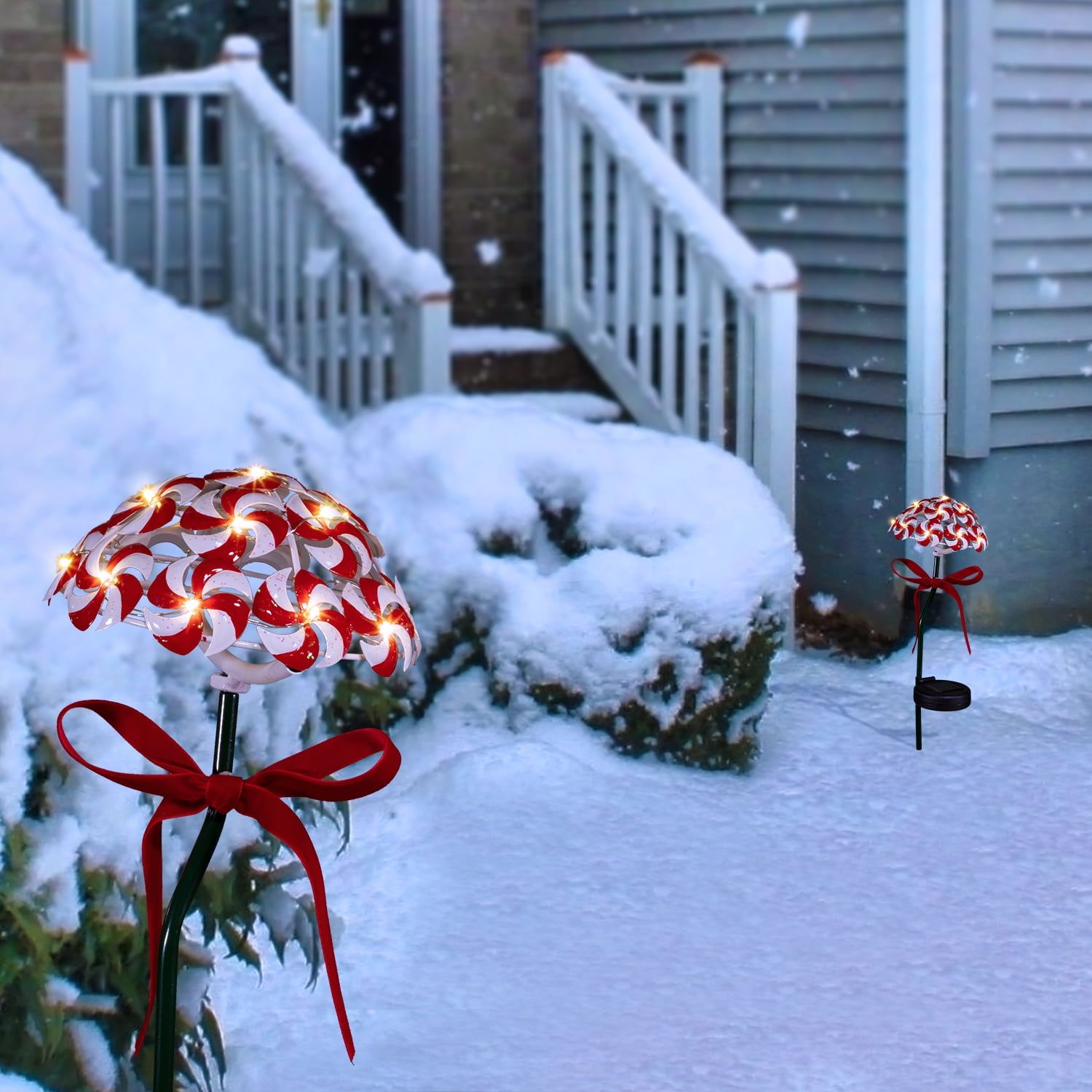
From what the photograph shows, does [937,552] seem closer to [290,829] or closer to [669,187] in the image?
[669,187]

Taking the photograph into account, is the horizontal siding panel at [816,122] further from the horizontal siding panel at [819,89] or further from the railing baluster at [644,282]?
the railing baluster at [644,282]

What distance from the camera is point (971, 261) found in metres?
4.67

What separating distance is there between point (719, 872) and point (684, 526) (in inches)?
31.3

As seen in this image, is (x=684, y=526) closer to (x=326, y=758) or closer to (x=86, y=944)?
(x=86, y=944)

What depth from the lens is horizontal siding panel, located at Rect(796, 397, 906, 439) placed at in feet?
14.6

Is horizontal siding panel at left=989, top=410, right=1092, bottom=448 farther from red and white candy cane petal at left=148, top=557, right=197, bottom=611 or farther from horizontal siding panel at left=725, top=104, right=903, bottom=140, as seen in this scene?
red and white candy cane petal at left=148, top=557, right=197, bottom=611

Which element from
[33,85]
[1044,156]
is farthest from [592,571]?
[33,85]

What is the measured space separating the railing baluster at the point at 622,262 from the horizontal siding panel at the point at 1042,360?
992 millimetres

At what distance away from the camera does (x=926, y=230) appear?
473 cm

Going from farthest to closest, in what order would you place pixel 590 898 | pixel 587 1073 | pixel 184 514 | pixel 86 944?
pixel 590 898 < pixel 587 1073 < pixel 86 944 < pixel 184 514

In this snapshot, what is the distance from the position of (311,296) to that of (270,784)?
3.46 meters

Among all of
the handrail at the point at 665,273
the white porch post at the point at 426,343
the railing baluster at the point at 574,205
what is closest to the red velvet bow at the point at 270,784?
the handrail at the point at 665,273

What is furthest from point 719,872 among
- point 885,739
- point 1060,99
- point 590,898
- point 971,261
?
point 1060,99

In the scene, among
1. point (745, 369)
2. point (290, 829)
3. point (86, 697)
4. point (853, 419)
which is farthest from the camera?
point (745, 369)
